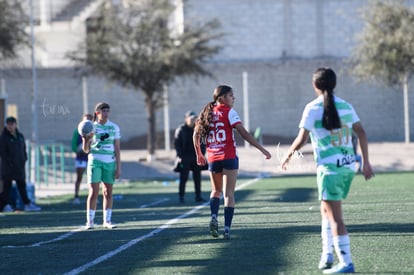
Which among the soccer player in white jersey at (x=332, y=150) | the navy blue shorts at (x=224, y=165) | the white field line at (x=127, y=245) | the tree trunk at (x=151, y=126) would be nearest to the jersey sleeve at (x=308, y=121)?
the soccer player in white jersey at (x=332, y=150)

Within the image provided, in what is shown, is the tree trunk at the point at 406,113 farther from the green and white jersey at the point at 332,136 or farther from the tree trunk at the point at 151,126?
the green and white jersey at the point at 332,136

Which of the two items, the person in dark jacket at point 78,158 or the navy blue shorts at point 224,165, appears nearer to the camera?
the navy blue shorts at point 224,165

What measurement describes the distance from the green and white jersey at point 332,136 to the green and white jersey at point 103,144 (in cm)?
661

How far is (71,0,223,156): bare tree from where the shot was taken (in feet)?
134

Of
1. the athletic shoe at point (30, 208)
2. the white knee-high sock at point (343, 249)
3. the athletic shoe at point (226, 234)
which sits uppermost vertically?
the white knee-high sock at point (343, 249)

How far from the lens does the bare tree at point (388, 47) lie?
39.8 m

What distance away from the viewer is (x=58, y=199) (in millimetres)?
26812

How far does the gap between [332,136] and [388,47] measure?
30.8 m

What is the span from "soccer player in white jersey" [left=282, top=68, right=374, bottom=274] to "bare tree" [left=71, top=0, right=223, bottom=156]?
30592 mm

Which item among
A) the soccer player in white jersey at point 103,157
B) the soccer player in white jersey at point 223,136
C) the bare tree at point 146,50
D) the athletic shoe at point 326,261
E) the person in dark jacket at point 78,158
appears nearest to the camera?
the athletic shoe at point 326,261

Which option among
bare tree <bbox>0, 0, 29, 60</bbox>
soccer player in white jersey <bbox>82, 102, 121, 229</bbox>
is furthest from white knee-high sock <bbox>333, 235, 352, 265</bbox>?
bare tree <bbox>0, 0, 29, 60</bbox>

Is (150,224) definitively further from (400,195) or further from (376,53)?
(376,53)

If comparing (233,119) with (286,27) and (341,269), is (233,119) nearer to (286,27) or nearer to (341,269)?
(341,269)

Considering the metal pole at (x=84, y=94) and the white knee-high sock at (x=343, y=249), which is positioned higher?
the metal pole at (x=84, y=94)
